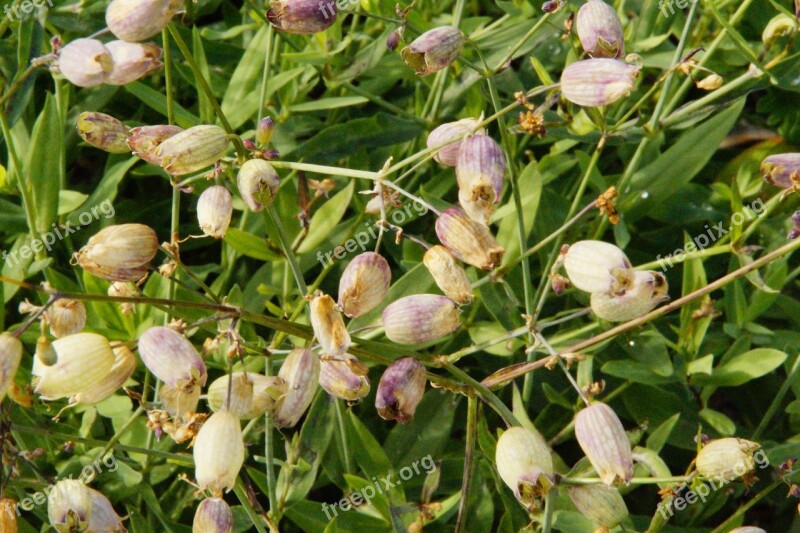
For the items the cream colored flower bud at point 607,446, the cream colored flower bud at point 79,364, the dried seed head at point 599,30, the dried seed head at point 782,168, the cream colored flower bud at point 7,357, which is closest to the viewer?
the cream colored flower bud at point 7,357

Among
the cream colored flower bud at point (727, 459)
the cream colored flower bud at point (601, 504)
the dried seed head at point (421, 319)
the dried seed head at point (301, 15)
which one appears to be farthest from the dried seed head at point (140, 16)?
the cream colored flower bud at point (727, 459)

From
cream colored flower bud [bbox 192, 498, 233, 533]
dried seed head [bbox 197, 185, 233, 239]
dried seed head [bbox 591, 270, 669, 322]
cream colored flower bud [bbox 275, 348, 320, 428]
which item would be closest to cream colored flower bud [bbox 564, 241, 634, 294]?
dried seed head [bbox 591, 270, 669, 322]

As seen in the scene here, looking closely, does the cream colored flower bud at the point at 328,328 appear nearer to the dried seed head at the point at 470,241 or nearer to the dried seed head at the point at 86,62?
the dried seed head at the point at 470,241

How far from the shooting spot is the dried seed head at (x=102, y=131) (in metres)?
1.68

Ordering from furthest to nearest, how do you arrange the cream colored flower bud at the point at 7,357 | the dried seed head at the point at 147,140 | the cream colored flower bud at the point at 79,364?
the dried seed head at the point at 147,140, the cream colored flower bud at the point at 79,364, the cream colored flower bud at the point at 7,357

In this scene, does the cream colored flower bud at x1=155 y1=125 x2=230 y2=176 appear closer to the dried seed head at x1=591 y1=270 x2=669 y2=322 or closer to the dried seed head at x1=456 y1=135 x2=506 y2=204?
the dried seed head at x1=456 y1=135 x2=506 y2=204

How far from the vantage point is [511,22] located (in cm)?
251

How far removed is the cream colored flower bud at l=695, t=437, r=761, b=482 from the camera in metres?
1.63

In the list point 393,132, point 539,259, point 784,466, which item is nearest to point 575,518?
point 784,466

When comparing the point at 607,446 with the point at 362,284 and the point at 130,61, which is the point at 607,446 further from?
the point at 130,61

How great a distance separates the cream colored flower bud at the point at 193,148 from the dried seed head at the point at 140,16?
19 centimetres

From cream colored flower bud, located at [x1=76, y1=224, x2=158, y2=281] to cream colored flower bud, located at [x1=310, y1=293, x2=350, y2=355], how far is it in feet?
1.00

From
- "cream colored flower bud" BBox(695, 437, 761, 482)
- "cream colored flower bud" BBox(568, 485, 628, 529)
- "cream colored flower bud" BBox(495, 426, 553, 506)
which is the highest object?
"cream colored flower bud" BBox(495, 426, 553, 506)

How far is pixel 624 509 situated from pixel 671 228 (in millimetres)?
1010
